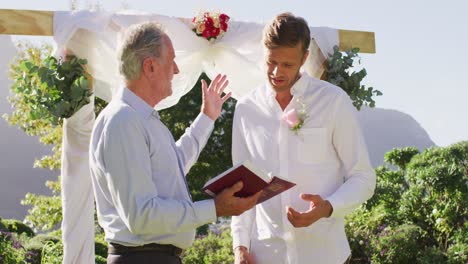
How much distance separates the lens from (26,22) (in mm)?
5102

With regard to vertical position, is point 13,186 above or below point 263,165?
below

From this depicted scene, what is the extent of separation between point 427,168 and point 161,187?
656 cm

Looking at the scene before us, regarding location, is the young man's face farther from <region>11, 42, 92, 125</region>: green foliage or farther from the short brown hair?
<region>11, 42, 92, 125</region>: green foliage

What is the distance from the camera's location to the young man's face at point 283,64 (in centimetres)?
294

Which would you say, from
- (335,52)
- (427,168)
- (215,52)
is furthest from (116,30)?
(427,168)

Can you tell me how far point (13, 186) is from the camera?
29.7m

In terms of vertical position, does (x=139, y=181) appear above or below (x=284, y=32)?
below

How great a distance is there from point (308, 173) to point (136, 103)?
887 mm

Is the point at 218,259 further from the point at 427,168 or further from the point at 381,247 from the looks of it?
the point at 427,168

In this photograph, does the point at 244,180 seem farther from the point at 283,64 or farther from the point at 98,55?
the point at 98,55

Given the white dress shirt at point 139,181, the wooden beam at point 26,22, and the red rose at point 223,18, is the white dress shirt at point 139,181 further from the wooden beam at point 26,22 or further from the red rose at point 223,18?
the red rose at point 223,18

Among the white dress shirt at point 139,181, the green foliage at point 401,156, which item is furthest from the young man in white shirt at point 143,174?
the green foliage at point 401,156

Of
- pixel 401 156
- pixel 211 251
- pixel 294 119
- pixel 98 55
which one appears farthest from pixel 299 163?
pixel 401 156

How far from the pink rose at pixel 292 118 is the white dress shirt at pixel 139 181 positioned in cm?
64
